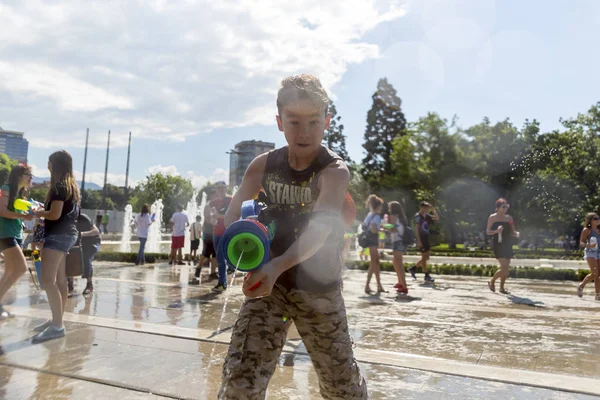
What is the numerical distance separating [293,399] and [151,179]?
8572 cm

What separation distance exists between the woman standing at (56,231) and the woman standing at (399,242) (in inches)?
217

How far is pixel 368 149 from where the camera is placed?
194 feet

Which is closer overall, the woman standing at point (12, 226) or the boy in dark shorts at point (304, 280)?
the boy in dark shorts at point (304, 280)

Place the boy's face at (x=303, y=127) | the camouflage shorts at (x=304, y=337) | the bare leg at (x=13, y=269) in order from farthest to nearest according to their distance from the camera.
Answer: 1. the bare leg at (x=13, y=269)
2. the boy's face at (x=303, y=127)
3. the camouflage shorts at (x=304, y=337)

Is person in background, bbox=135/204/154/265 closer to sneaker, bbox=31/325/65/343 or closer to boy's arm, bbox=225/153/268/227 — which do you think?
sneaker, bbox=31/325/65/343

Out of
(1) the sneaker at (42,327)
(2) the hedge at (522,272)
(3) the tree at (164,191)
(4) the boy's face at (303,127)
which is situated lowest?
(1) the sneaker at (42,327)

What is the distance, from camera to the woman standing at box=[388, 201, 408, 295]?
352 inches

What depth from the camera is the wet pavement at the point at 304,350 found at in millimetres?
3656

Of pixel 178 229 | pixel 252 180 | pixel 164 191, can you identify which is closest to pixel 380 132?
pixel 164 191

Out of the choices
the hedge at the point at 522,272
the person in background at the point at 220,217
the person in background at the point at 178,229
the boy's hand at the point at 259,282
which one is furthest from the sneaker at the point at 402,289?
the person in background at the point at 178,229

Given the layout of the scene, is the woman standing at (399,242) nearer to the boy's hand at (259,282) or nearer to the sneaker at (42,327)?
the sneaker at (42,327)

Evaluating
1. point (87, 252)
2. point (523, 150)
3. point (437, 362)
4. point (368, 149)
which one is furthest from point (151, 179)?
point (437, 362)

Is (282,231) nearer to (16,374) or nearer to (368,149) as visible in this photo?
(16,374)

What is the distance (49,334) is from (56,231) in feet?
3.39
